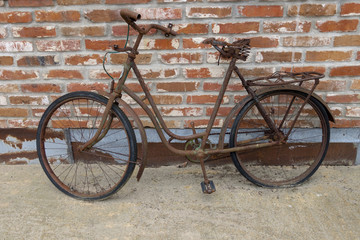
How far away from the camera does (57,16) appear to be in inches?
92.4

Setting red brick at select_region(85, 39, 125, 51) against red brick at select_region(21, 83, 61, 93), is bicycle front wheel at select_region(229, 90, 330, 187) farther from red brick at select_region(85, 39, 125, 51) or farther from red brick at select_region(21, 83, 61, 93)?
red brick at select_region(21, 83, 61, 93)

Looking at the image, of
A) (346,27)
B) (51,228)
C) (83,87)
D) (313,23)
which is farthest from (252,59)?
(51,228)

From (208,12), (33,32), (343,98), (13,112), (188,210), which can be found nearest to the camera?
(188,210)

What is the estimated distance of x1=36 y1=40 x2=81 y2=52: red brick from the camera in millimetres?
2408

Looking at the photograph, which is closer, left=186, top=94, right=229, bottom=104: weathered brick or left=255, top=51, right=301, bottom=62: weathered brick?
left=255, top=51, right=301, bottom=62: weathered brick

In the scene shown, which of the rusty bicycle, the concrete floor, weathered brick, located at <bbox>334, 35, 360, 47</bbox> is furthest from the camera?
weathered brick, located at <bbox>334, 35, 360, 47</bbox>

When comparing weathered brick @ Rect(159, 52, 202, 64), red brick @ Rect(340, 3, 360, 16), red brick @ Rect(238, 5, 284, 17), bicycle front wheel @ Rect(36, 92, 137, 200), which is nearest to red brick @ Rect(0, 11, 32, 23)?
bicycle front wheel @ Rect(36, 92, 137, 200)

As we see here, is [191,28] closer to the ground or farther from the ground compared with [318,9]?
closer to the ground

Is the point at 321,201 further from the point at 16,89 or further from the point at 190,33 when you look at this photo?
the point at 16,89

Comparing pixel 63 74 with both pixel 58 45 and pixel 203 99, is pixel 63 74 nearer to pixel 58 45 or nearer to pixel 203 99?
pixel 58 45

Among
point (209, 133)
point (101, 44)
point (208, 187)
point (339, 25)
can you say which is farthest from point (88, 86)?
point (339, 25)

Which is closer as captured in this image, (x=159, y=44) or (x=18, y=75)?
(x=159, y=44)

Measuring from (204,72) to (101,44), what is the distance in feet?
2.85

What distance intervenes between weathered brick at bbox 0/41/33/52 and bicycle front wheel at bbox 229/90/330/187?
180cm
